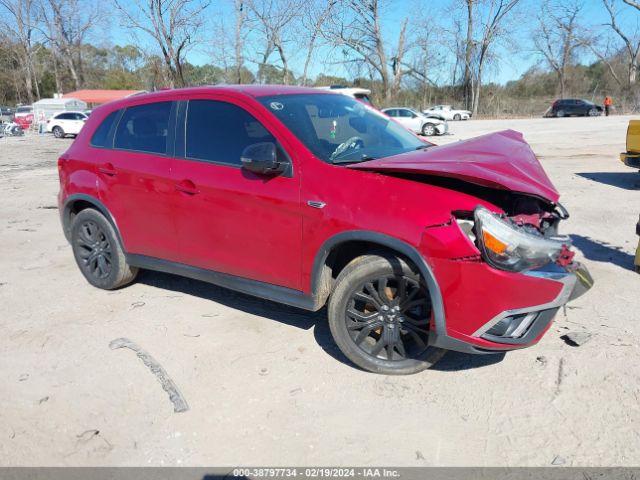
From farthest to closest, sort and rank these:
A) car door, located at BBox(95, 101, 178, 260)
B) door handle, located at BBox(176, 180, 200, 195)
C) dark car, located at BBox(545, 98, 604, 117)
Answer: dark car, located at BBox(545, 98, 604, 117) → car door, located at BBox(95, 101, 178, 260) → door handle, located at BBox(176, 180, 200, 195)

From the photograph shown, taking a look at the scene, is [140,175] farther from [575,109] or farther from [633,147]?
[575,109]

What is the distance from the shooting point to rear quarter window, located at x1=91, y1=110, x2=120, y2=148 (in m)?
4.53

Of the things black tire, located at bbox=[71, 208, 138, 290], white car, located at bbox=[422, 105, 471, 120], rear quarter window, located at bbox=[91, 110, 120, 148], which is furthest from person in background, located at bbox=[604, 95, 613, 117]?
black tire, located at bbox=[71, 208, 138, 290]

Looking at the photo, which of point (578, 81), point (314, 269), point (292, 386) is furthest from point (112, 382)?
point (578, 81)

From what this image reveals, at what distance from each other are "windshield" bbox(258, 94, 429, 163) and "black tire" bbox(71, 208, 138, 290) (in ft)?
6.69

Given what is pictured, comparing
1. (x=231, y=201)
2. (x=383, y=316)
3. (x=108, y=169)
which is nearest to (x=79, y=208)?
(x=108, y=169)

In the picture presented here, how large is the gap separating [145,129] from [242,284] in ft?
5.51

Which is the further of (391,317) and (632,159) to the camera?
(632,159)

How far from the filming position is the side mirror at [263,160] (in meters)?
3.19

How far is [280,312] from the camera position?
4191 mm

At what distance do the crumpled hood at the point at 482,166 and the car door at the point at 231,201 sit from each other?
0.61 meters

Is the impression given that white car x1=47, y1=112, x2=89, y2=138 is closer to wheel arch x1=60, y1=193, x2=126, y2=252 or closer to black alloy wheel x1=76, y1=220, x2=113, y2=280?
wheel arch x1=60, y1=193, x2=126, y2=252

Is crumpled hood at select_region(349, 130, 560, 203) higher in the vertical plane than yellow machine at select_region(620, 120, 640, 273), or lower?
higher

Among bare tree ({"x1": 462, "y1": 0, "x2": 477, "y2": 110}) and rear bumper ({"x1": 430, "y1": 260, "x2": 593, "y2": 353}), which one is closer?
rear bumper ({"x1": 430, "y1": 260, "x2": 593, "y2": 353})
